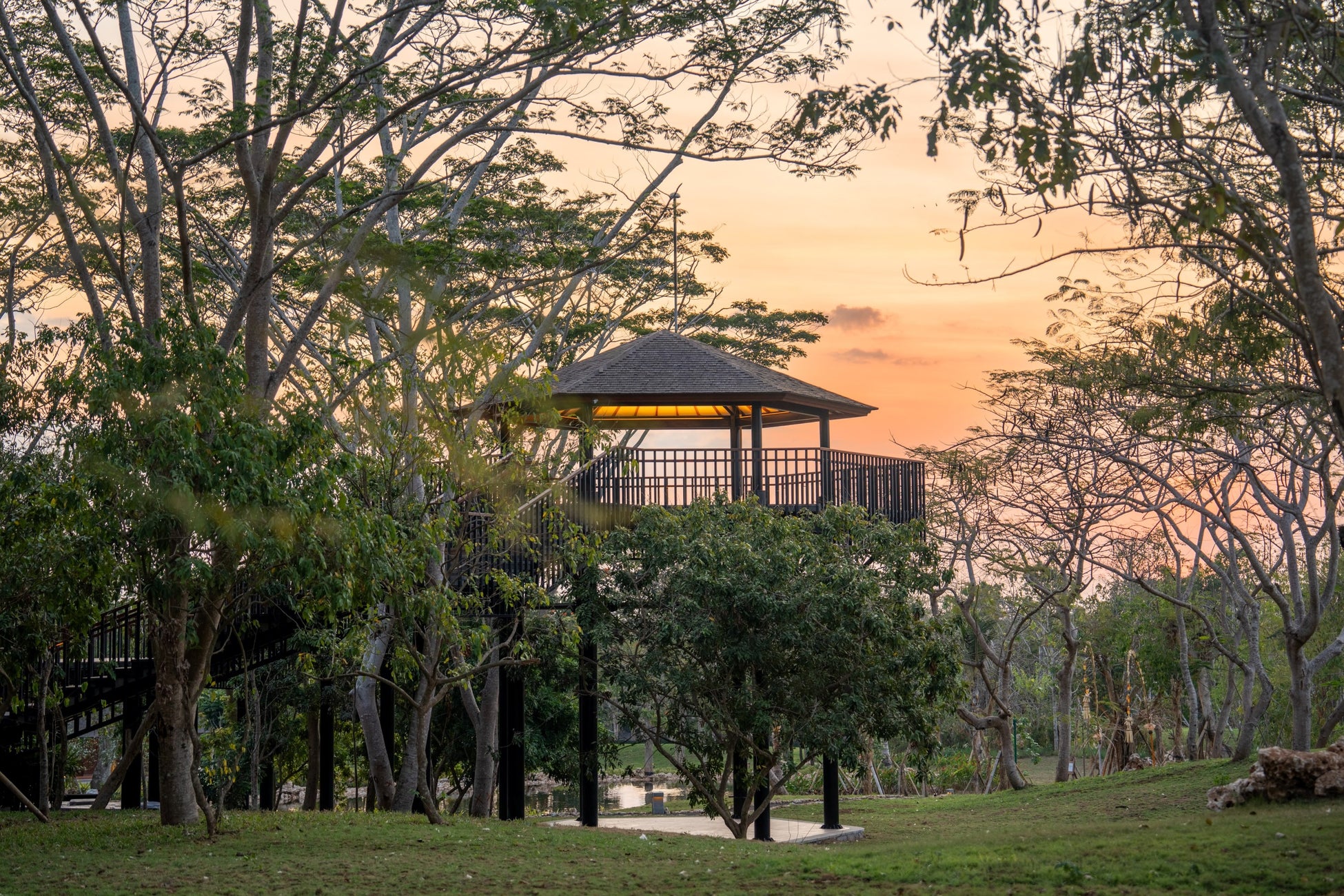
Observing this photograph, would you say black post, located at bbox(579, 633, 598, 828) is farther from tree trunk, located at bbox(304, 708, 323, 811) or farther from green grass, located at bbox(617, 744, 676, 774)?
green grass, located at bbox(617, 744, 676, 774)

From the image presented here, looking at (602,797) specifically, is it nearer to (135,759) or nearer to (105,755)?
(105,755)

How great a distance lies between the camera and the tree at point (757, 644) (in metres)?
12.2

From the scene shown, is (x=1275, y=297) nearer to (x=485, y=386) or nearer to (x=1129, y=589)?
(x=485, y=386)

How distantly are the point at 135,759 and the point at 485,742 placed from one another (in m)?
5.26

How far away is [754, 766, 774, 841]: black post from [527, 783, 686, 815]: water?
52.4 feet

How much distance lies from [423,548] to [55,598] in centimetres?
294

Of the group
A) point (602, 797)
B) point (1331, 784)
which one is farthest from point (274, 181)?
point (602, 797)

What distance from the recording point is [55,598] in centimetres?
967

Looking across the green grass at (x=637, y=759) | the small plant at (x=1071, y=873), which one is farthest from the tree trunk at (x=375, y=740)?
the green grass at (x=637, y=759)

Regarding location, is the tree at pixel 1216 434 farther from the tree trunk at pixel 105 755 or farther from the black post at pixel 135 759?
the tree trunk at pixel 105 755

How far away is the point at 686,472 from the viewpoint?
47.9 ft

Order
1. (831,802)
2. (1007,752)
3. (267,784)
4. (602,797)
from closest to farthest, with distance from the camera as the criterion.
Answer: (831,802) < (1007,752) < (267,784) < (602,797)

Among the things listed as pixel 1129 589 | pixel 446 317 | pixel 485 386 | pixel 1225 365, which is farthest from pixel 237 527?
pixel 1129 589

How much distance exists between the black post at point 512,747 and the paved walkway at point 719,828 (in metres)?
0.65
